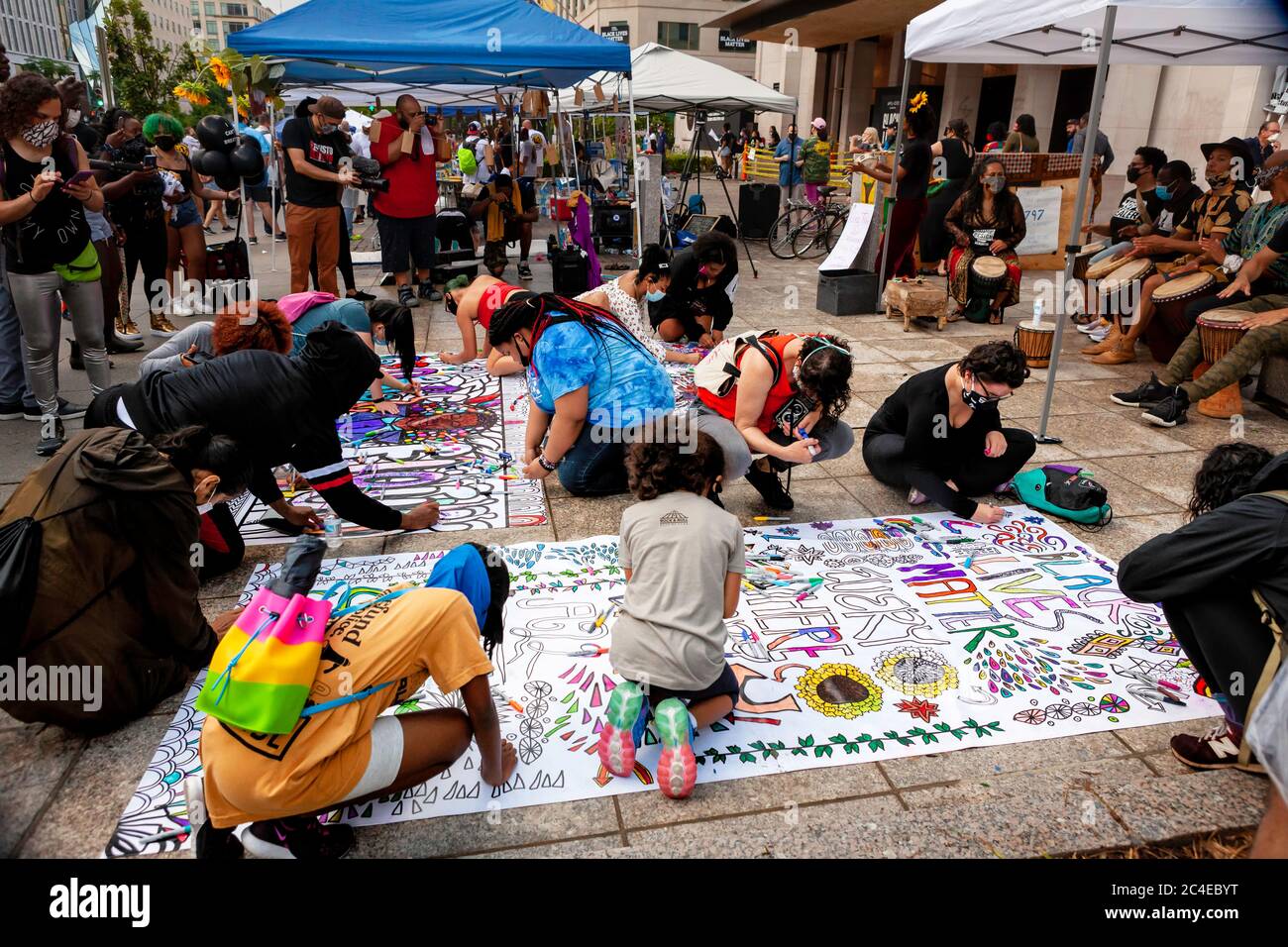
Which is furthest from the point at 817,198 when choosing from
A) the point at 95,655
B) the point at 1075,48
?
the point at 95,655

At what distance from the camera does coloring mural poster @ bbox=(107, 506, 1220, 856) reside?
8.53 ft

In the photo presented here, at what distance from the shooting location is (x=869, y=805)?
247 cm

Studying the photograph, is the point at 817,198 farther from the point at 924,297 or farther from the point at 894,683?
the point at 894,683

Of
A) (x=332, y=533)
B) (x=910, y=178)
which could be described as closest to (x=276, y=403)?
(x=332, y=533)

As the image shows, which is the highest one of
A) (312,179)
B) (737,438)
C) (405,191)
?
(312,179)

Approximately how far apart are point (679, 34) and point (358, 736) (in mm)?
58453

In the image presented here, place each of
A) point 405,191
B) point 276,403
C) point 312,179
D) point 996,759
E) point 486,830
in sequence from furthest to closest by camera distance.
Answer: point 405,191
point 312,179
point 276,403
point 996,759
point 486,830

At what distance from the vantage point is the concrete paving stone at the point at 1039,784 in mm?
2473

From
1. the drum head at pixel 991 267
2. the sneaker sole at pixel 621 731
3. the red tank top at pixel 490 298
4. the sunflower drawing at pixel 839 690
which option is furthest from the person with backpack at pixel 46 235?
the drum head at pixel 991 267

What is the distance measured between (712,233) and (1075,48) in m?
4.12

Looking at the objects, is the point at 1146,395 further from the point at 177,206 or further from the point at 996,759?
the point at 177,206

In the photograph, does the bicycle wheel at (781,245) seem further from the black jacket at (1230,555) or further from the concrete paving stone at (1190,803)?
the concrete paving stone at (1190,803)

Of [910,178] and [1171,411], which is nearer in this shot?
[1171,411]

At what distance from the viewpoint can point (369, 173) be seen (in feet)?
27.2
